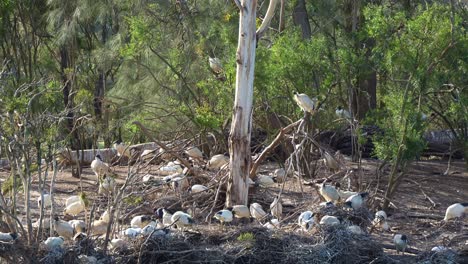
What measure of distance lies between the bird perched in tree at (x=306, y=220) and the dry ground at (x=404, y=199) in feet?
0.82

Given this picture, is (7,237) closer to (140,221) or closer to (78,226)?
(78,226)

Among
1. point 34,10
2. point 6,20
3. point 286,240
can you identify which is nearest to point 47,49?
point 34,10

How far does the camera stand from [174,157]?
14.3 metres

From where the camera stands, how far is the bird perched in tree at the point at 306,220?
1095 cm

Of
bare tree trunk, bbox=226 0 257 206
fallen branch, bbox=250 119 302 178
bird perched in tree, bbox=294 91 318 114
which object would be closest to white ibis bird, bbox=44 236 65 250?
bare tree trunk, bbox=226 0 257 206

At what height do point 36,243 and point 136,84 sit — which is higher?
point 136,84

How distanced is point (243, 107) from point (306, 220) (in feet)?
6.08

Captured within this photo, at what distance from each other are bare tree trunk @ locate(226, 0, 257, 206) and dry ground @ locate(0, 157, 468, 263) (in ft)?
2.13

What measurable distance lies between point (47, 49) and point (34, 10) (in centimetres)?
261

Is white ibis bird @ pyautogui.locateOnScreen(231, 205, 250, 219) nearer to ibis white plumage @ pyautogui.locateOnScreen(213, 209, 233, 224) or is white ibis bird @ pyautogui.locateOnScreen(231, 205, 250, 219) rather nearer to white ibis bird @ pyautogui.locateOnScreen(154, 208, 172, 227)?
ibis white plumage @ pyautogui.locateOnScreen(213, 209, 233, 224)

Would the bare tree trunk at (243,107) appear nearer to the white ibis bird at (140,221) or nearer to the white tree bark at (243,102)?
the white tree bark at (243,102)

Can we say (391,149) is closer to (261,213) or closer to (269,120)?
(261,213)

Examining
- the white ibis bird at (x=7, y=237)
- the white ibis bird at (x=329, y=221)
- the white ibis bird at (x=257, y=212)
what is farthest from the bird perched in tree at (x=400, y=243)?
the white ibis bird at (x=7, y=237)

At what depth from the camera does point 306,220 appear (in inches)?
434
